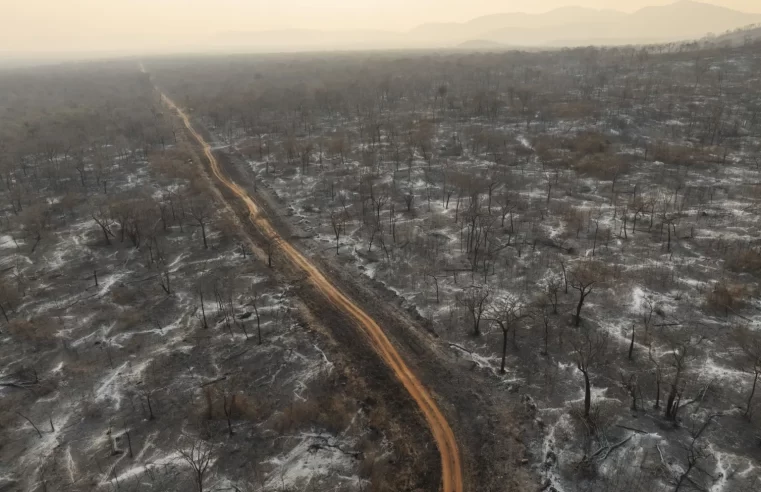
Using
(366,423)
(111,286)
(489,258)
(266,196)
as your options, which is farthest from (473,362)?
(266,196)

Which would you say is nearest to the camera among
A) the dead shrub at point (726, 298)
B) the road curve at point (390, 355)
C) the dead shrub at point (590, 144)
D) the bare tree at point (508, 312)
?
the road curve at point (390, 355)

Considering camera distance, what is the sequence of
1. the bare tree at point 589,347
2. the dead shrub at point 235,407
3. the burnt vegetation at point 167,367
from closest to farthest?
the burnt vegetation at point 167,367
the dead shrub at point 235,407
the bare tree at point 589,347

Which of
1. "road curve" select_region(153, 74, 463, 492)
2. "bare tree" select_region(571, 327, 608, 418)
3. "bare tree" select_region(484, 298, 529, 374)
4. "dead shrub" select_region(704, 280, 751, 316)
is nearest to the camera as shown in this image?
"road curve" select_region(153, 74, 463, 492)

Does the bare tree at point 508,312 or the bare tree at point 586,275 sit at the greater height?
the bare tree at point 586,275

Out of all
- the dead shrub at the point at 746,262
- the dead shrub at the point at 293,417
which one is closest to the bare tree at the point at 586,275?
the dead shrub at the point at 746,262

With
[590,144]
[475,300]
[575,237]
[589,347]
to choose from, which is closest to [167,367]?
[475,300]

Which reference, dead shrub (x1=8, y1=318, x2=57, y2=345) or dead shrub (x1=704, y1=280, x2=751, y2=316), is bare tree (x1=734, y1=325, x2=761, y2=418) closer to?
dead shrub (x1=704, y1=280, x2=751, y2=316)

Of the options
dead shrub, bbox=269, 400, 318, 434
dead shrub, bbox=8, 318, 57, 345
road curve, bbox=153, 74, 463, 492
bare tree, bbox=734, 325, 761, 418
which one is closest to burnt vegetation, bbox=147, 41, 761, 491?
bare tree, bbox=734, 325, 761, 418

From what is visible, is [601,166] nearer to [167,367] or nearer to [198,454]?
[167,367]

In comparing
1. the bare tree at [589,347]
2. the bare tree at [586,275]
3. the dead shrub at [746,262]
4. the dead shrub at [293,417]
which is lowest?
the dead shrub at [293,417]

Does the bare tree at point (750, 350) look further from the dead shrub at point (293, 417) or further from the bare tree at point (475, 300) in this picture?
the dead shrub at point (293, 417)
